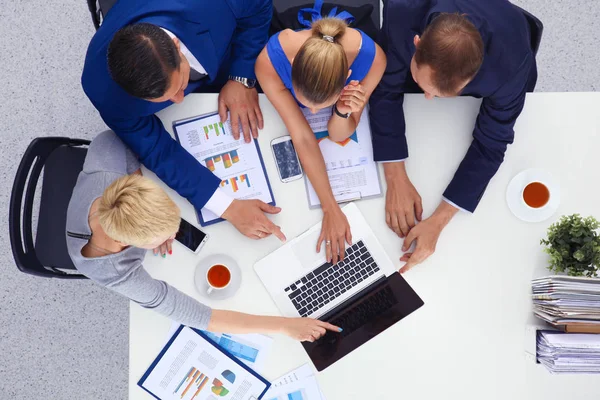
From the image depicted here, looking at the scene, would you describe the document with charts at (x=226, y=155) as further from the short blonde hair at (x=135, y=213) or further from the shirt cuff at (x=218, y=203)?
the short blonde hair at (x=135, y=213)

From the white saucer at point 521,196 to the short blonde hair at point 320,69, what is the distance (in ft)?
2.00

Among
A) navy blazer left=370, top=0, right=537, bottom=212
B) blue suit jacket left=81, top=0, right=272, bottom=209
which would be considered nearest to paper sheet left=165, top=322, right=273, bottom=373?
blue suit jacket left=81, top=0, right=272, bottom=209

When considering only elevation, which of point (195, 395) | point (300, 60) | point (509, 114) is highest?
point (300, 60)

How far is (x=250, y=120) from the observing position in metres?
1.49

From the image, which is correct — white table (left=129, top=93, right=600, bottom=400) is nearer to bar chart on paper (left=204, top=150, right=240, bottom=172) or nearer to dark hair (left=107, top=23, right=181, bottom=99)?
bar chart on paper (left=204, top=150, right=240, bottom=172)

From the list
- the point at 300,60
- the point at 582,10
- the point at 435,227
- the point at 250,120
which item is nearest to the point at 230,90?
the point at 250,120

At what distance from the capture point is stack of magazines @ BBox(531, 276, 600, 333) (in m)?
1.30

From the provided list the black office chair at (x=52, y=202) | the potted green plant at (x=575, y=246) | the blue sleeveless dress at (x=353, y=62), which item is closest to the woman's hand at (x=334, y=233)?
the blue sleeveless dress at (x=353, y=62)

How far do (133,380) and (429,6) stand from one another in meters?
1.33

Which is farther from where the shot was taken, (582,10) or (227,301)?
(582,10)

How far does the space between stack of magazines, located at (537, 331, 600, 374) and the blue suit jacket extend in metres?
1.02

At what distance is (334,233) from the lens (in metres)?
1.46

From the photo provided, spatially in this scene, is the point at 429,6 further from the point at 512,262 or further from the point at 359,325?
the point at 359,325

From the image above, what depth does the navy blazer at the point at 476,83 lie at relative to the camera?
A: 1358 mm
